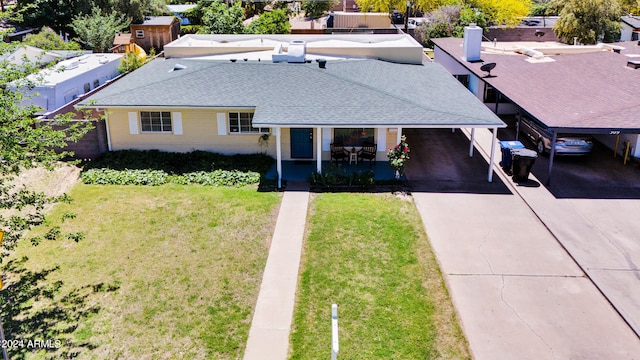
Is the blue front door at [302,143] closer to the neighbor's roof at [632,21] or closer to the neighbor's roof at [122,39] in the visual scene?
the neighbor's roof at [122,39]

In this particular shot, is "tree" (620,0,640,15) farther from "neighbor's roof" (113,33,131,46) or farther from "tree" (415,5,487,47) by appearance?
"neighbor's roof" (113,33,131,46)

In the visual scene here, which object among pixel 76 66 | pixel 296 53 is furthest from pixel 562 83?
pixel 76 66

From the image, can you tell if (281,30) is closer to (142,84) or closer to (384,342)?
(142,84)

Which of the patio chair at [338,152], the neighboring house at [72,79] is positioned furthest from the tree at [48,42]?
the patio chair at [338,152]

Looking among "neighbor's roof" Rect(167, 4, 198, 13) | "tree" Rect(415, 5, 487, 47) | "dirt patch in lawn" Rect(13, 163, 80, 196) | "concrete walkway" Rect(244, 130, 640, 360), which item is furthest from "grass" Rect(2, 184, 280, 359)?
"neighbor's roof" Rect(167, 4, 198, 13)

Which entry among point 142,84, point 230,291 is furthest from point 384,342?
point 142,84

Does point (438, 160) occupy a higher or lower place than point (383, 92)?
lower

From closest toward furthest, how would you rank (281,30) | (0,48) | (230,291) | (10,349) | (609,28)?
(10,349) → (0,48) → (230,291) → (609,28) → (281,30)

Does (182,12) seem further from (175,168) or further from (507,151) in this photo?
(507,151)
